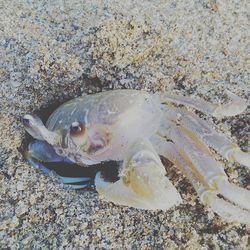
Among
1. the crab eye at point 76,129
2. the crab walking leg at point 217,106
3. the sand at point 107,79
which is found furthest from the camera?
the crab walking leg at point 217,106

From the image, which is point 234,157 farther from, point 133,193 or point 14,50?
point 14,50

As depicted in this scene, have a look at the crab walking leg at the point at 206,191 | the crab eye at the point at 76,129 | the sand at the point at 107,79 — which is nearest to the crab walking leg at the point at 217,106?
the sand at the point at 107,79

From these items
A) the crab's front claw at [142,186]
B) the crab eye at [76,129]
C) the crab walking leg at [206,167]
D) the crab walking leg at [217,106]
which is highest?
the crab walking leg at [217,106]

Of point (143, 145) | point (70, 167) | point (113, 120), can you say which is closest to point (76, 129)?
point (113, 120)

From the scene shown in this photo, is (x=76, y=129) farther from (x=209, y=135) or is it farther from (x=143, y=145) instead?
(x=209, y=135)

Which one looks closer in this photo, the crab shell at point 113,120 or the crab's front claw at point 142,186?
the crab's front claw at point 142,186

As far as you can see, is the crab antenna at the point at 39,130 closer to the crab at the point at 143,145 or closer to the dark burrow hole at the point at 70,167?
the crab at the point at 143,145

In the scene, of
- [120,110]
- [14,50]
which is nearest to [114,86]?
[120,110]

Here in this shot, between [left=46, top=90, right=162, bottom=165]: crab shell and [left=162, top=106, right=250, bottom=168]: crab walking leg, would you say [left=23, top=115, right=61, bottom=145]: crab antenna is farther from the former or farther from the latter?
[left=162, top=106, right=250, bottom=168]: crab walking leg
